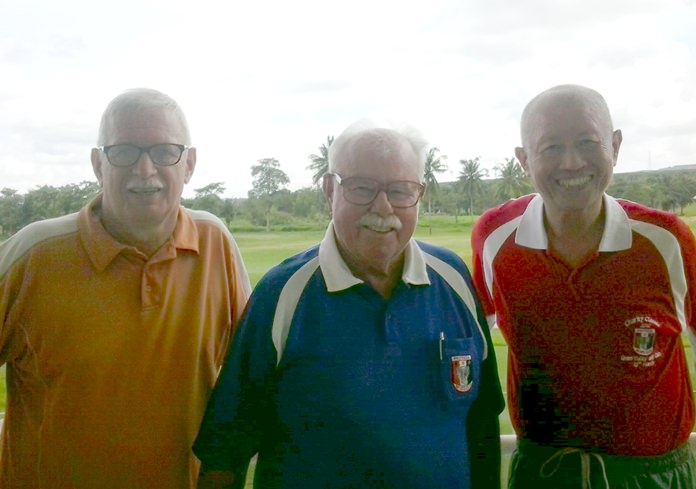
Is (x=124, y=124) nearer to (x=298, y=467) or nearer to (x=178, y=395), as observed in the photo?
(x=178, y=395)

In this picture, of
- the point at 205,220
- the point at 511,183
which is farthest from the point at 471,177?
the point at 205,220

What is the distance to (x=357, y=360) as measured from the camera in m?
1.43

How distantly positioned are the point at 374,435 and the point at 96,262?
781mm

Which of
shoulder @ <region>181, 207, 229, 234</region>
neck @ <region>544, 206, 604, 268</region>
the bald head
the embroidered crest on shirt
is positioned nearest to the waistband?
the embroidered crest on shirt

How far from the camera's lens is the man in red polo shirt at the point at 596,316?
5.61ft

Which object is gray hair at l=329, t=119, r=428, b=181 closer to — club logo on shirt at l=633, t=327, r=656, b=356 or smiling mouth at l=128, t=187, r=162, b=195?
smiling mouth at l=128, t=187, r=162, b=195

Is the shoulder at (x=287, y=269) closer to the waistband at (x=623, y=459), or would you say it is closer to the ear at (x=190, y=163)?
the ear at (x=190, y=163)

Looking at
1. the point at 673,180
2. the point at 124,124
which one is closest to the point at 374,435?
the point at 124,124

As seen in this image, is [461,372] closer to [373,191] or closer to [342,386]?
[342,386]

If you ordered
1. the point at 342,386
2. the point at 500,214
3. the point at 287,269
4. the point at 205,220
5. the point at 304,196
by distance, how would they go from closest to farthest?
the point at 342,386
the point at 287,269
the point at 205,220
the point at 500,214
the point at 304,196

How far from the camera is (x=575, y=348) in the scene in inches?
68.1

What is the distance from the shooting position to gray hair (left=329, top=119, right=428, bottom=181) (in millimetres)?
1507

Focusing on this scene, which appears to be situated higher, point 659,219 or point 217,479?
point 659,219

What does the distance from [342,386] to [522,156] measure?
2.86 feet
